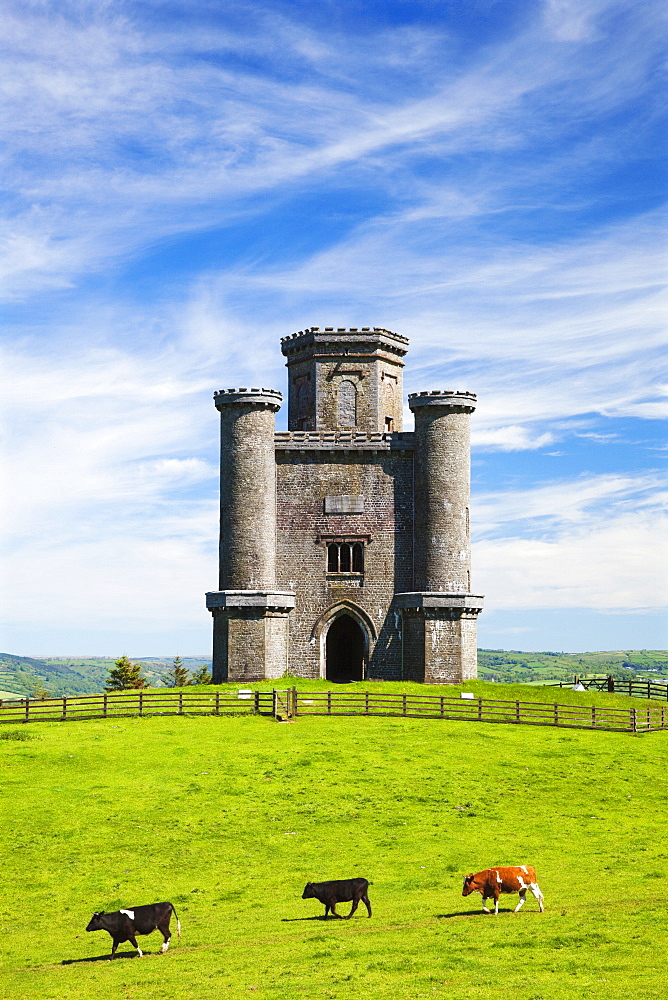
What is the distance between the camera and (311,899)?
2109 cm

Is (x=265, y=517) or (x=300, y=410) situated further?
(x=300, y=410)

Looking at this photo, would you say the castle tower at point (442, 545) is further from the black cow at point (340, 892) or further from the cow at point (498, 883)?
the cow at point (498, 883)

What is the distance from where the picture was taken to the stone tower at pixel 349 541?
50.5 metres

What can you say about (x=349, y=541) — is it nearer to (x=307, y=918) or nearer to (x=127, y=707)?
(x=127, y=707)

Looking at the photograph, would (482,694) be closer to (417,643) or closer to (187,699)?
(417,643)

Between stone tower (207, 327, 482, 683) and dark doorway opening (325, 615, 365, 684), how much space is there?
1191mm

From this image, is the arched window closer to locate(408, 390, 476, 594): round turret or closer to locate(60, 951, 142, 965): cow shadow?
locate(408, 390, 476, 594): round turret

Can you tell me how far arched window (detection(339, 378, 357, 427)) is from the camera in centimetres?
5622

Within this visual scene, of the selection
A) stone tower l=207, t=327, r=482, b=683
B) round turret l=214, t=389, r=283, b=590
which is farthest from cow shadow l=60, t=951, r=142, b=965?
Answer: round turret l=214, t=389, r=283, b=590

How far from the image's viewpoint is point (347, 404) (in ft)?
185

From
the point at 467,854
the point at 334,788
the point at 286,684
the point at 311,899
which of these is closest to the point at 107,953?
the point at 311,899

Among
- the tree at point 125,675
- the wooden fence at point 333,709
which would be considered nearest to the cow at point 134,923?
the wooden fence at point 333,709

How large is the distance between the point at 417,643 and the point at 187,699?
12.2 meters

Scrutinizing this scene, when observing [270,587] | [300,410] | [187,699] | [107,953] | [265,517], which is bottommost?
[107,953]
